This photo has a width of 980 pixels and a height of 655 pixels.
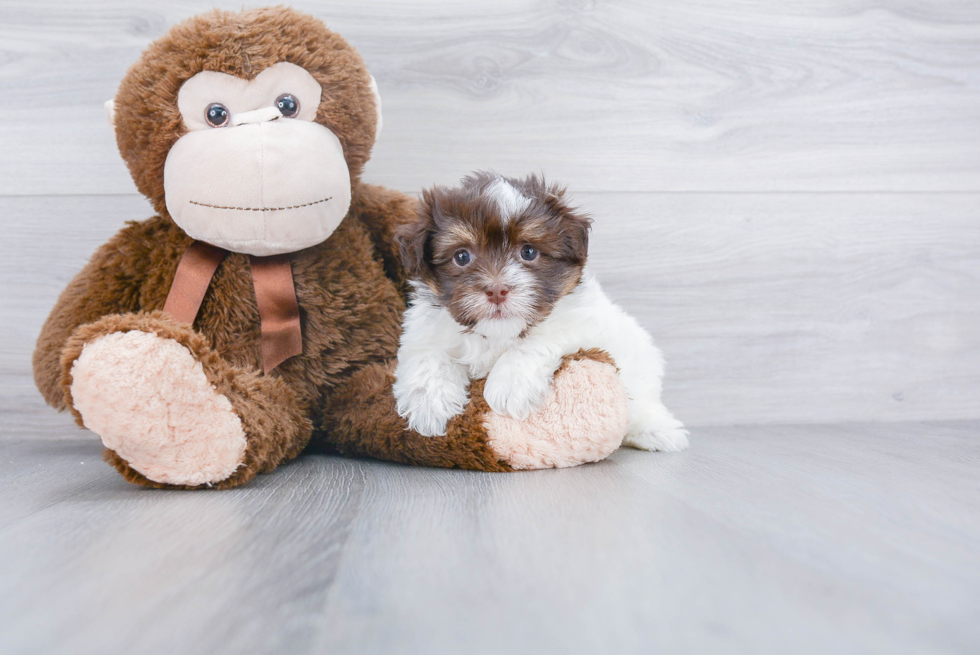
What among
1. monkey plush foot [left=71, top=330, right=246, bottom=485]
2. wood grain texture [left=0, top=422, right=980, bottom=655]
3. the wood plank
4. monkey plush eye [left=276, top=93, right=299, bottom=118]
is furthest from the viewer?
the wood plank

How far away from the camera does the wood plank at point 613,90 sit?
164cm

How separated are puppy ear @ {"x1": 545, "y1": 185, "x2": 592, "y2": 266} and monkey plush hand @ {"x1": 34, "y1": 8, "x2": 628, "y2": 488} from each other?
7.6 inches

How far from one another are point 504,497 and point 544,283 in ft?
1.22

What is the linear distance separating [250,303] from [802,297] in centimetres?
142

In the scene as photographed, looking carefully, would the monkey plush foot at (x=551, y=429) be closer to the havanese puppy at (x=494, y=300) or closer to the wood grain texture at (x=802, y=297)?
the havanese puppy at (x=494, y=300)

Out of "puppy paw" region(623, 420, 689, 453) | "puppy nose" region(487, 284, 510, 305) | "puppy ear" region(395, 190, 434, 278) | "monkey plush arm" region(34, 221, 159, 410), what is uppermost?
"puppy ear" region(395, 190, 434, 278)

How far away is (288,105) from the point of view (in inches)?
49.6

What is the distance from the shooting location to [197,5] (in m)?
1.62

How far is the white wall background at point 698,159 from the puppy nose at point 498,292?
699 mm

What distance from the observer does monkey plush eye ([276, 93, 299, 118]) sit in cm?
126

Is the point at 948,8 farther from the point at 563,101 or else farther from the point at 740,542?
the point at 740,542

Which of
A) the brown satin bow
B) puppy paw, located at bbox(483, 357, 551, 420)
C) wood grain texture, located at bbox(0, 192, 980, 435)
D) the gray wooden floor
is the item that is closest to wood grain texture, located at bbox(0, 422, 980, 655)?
the gray wooden floor

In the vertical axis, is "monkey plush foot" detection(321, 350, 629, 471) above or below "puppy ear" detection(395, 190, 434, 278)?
below

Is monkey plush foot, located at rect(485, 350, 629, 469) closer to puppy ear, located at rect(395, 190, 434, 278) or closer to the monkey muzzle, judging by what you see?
puppy ear, located at rect(395, 190, 434, 278)
